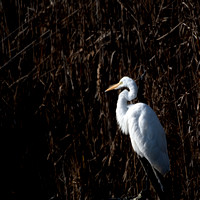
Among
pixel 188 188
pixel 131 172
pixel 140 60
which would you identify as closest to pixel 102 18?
pixel 140 60

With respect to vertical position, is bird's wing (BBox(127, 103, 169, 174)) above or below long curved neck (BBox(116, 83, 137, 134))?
below

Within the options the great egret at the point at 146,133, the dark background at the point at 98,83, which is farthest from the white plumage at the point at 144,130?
the dark background at the point at 98,83

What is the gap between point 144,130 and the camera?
7.45 feet

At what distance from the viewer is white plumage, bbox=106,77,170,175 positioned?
2.20 meters

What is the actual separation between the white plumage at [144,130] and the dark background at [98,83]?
5.9 inches

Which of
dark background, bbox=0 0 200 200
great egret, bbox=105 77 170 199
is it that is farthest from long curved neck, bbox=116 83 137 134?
dark background, bbox=0 0 200 200

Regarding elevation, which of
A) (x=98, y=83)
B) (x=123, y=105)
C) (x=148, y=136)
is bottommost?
(x=148, y=136)

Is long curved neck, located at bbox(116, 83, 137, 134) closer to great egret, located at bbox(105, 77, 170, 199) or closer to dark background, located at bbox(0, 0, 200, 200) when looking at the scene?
great egret, located at bbox(105, 77, 170, 199)

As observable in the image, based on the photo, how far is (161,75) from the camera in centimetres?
234

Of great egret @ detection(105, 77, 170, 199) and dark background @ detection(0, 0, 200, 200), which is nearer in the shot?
great egret @ detection(105, 77, 170, 199)

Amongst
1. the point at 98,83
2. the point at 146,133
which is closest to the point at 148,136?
the point at 146,133

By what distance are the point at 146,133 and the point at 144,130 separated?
0.07ft

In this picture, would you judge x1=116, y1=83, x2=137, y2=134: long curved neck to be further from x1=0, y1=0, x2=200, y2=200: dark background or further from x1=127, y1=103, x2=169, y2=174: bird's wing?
x1=0, y1=0, x2=200, y2=200: dark background

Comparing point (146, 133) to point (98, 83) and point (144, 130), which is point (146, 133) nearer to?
point (144, 130)
